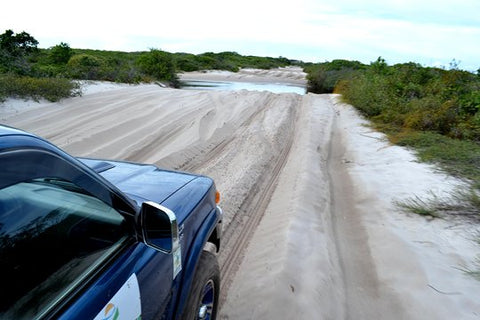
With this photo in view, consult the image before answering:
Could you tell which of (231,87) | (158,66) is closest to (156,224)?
(158,66)

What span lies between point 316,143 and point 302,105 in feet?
24.0

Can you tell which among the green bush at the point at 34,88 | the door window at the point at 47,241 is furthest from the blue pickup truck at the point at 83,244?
the green bush at the point at 34,88

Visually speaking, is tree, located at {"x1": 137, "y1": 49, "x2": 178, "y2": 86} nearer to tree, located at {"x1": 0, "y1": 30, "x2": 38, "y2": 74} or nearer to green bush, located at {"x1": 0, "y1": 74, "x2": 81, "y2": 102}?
tree, located at {"x1": 0, "y1": 30, "x2": 38, "y2": 74}

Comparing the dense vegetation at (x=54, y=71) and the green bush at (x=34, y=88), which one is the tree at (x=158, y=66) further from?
the green bush at (x=34, y=88)

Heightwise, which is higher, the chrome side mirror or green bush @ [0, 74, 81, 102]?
the chrome side mirror

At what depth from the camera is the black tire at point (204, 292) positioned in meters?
1.90

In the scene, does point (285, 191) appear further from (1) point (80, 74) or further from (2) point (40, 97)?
(1) point (80, 74)

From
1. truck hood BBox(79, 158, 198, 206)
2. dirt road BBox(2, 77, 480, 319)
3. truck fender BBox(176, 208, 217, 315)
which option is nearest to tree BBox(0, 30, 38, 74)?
dirt road BBox(2, 77, 480, 319)

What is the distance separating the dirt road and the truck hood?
1475 millimetres

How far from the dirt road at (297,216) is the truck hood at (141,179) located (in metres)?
1.47

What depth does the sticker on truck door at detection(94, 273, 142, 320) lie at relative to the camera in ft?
3.95

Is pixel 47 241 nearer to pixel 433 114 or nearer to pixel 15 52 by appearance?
pixel 433 114

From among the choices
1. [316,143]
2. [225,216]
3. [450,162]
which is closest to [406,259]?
[225,216]

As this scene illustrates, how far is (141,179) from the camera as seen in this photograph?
7.37 ft
